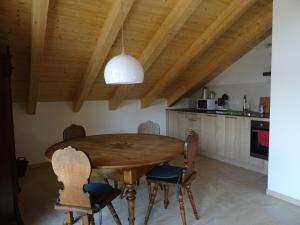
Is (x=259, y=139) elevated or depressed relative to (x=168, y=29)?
depressed

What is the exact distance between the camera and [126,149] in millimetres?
2686

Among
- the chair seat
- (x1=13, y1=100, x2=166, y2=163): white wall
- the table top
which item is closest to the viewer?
the chair seat

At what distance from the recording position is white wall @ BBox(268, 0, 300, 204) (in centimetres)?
297

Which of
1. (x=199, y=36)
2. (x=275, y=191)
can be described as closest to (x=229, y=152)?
(x=275, y=191)

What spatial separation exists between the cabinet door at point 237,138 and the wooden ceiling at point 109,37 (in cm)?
112

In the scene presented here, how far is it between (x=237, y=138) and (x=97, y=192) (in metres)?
2.91

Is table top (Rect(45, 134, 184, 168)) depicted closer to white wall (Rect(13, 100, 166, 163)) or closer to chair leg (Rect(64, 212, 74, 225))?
chair leg (Rect(64, 212, 74, 225))

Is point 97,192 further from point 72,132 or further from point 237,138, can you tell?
point 237,138

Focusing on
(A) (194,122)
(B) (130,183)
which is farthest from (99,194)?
(A) (194,122)

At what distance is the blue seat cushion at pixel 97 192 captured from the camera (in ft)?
6.98

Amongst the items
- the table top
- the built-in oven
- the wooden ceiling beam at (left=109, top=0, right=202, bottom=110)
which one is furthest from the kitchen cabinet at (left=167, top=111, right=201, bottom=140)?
the table top

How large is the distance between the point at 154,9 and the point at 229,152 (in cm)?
275

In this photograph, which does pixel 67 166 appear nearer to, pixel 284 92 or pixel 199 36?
pixel 284 92

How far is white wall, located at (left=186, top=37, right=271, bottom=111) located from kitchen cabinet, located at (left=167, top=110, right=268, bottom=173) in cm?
73
